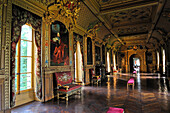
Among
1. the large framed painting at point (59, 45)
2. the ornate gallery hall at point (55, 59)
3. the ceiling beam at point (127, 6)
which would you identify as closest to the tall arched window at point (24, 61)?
the ornate gallery hall at point (55, 59)

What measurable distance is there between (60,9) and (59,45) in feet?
5.58

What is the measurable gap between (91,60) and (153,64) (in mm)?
14651

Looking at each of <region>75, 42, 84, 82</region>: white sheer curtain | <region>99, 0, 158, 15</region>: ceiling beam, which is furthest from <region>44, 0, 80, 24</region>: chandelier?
<region>75, 42, 84, 82</region>: white sheer curtain

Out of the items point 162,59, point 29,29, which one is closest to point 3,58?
point 29,29

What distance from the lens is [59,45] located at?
6008 millimetres

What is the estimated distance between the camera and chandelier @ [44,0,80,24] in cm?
516

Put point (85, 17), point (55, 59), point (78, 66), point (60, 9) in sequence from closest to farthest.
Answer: point (60, 9), point (55, 59), point (85, 17), point (78, 66)

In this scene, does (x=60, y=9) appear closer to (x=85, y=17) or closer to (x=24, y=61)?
(x=85, y=17)

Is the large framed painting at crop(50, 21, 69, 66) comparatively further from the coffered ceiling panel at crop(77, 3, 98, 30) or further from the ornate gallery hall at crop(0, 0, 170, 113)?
the coffered ceiling panel at crop(77, 3, 98, 30)

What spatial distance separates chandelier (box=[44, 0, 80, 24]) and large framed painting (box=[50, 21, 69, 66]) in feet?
1.34

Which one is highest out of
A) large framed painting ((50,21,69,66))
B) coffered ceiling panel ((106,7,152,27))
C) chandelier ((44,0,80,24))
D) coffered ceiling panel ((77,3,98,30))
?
coffered ceiling panel ((106,7,152,27))

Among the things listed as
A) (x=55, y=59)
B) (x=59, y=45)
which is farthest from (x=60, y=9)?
(x=55, y=59)

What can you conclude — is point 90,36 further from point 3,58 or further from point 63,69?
point 3,58

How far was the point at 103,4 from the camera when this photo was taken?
7.62 meters
